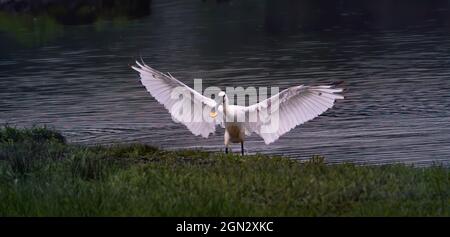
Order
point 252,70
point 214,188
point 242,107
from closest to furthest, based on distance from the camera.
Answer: point 214,188, point 242,107, point 252,70

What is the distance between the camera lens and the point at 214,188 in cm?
1097

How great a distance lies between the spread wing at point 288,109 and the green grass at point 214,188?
137cm

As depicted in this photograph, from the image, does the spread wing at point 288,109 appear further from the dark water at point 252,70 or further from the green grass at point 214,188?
the dark water at point 252,70

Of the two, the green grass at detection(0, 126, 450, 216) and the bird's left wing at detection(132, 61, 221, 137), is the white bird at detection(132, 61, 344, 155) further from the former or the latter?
the green grass at detection(0, 126, 450, 216)

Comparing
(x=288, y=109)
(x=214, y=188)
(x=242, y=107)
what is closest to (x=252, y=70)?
(x=242, y=107)

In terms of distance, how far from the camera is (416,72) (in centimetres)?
2789

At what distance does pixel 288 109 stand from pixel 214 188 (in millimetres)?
4221

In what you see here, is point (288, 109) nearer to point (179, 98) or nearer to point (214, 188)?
point (179, 98)

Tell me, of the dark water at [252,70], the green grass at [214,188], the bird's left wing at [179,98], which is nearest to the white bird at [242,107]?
the bird's left wing at [179,98]

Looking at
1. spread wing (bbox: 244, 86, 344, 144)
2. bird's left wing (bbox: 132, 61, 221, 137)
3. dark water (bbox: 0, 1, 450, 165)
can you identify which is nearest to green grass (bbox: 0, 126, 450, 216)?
spread wing (bbox: 244, 86, 344, 144)

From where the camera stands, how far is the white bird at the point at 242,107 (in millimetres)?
14656

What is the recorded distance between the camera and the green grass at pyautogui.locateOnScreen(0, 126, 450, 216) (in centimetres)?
996

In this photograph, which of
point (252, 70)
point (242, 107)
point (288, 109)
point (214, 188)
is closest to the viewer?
point (214, 188)

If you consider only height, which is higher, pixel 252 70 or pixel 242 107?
pixel 242 107
